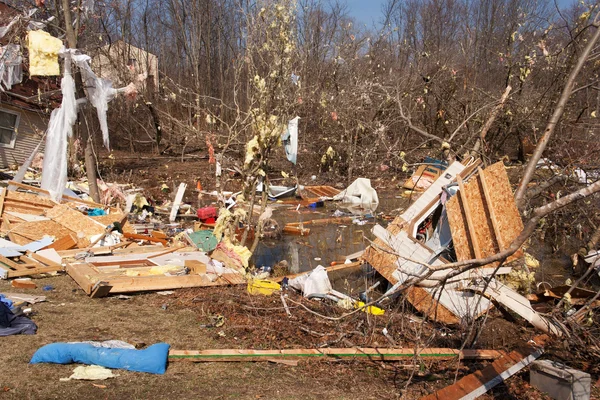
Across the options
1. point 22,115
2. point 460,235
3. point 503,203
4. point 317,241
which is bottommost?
point 317,241

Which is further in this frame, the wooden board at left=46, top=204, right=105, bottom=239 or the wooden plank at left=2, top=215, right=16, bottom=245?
the wooden board at left=46, top=204, right=105, bottom=239

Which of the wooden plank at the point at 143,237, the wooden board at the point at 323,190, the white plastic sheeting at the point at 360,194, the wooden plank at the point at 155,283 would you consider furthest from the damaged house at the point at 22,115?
the wooden plank at the point at 155,283

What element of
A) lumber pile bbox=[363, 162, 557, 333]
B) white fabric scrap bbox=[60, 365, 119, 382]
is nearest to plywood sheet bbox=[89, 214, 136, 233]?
lumber pile bbox=[363, 162, 557, 333]

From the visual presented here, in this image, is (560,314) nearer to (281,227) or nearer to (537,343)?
(537,343)

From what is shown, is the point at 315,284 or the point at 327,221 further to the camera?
the point at 327,221

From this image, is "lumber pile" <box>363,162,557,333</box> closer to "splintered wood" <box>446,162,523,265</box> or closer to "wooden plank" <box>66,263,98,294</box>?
"splintered wood" <box>446,162,523,265</box>

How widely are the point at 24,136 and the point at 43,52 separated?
9.57m

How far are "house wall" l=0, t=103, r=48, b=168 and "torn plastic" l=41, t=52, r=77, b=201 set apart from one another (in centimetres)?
854

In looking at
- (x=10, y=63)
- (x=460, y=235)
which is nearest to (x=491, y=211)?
(x=460, y=235)

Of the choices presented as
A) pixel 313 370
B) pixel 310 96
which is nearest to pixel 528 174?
pixel 313 370

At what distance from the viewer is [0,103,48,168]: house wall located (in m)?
17.3

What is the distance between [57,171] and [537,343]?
8572 millimetres

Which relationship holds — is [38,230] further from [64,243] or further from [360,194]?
[360,194]

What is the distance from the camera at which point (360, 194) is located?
1645cm
